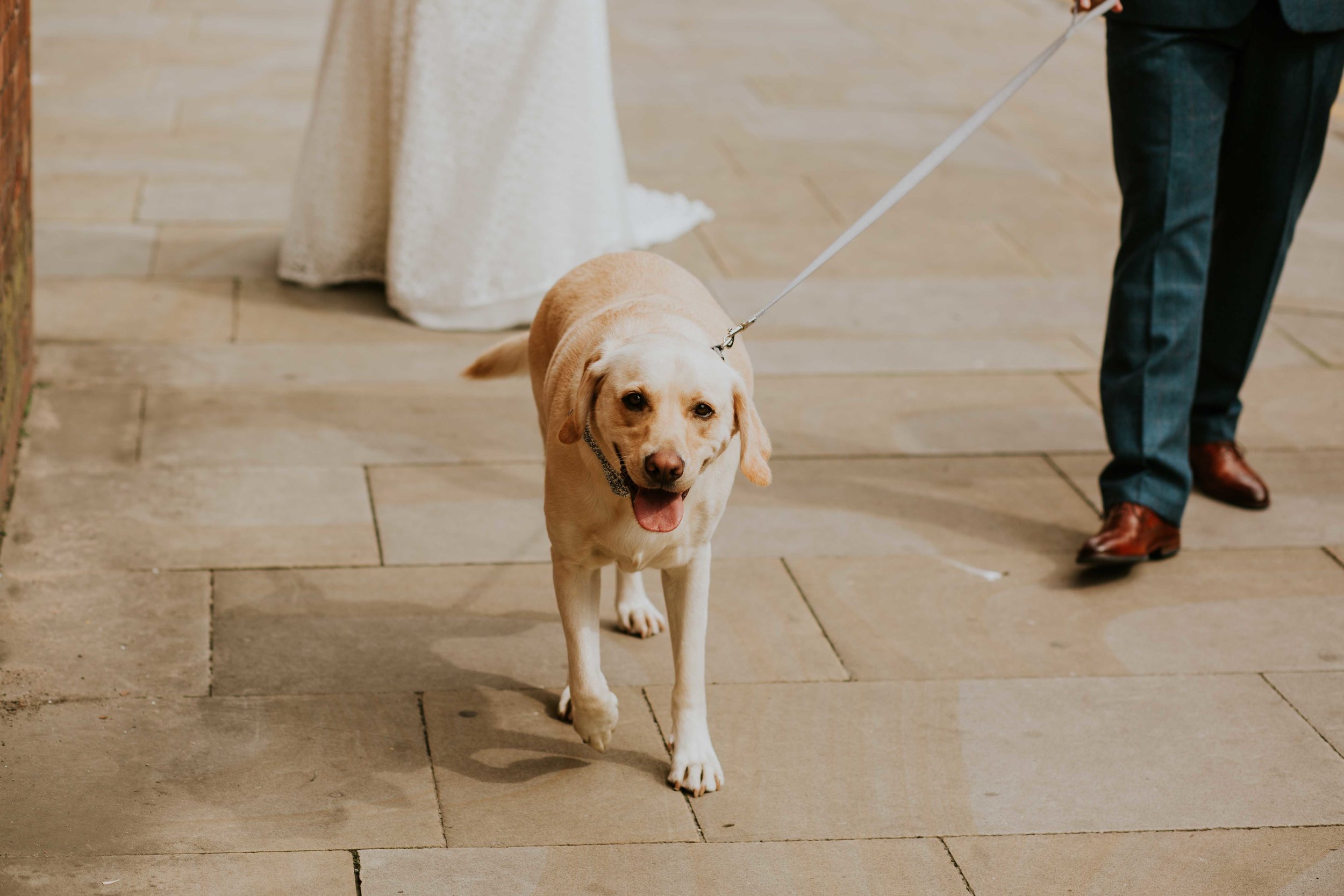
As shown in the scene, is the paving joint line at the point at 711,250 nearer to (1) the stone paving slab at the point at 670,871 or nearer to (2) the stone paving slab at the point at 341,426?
(2) the stone paving slab at the point at 341,426

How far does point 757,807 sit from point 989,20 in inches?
428

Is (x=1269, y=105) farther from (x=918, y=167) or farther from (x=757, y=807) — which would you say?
(x=757, y=807)

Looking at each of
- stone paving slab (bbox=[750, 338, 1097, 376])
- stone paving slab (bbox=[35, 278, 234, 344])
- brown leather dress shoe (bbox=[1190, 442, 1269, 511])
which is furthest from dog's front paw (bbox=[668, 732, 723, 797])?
stone paving slab (bbox=[35, 278, 234, 344])

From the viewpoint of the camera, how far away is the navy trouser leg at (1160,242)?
4.23 meters

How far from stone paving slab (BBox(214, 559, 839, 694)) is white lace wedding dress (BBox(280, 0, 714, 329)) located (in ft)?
7.03

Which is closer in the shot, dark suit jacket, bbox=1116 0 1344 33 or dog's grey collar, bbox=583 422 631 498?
dog's grey collar, bbox=583 422 631 498

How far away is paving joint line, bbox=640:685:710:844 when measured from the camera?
3186mm

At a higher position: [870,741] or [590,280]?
[590,280]

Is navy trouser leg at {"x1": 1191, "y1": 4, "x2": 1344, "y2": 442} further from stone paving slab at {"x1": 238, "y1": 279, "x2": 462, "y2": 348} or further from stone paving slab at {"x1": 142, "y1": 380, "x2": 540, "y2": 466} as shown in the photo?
stone paving slab at {"x1": 238, "y1": 279, "x2": 462, "y2": 348}

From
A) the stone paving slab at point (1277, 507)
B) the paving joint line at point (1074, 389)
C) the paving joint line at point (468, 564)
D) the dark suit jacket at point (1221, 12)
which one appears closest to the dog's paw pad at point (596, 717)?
the paving joint line at point (468, 564)

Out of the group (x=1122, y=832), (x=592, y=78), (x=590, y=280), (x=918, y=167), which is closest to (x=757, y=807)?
(x=1122, y=832)

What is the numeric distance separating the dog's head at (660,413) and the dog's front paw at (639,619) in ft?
3.41

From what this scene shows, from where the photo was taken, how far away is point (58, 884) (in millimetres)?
2865

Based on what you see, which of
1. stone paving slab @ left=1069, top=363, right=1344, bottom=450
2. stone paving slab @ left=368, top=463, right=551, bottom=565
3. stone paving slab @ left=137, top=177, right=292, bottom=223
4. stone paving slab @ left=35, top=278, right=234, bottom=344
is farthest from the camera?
stone paving slab @ left=137, top=177, right=292, bottom=223
